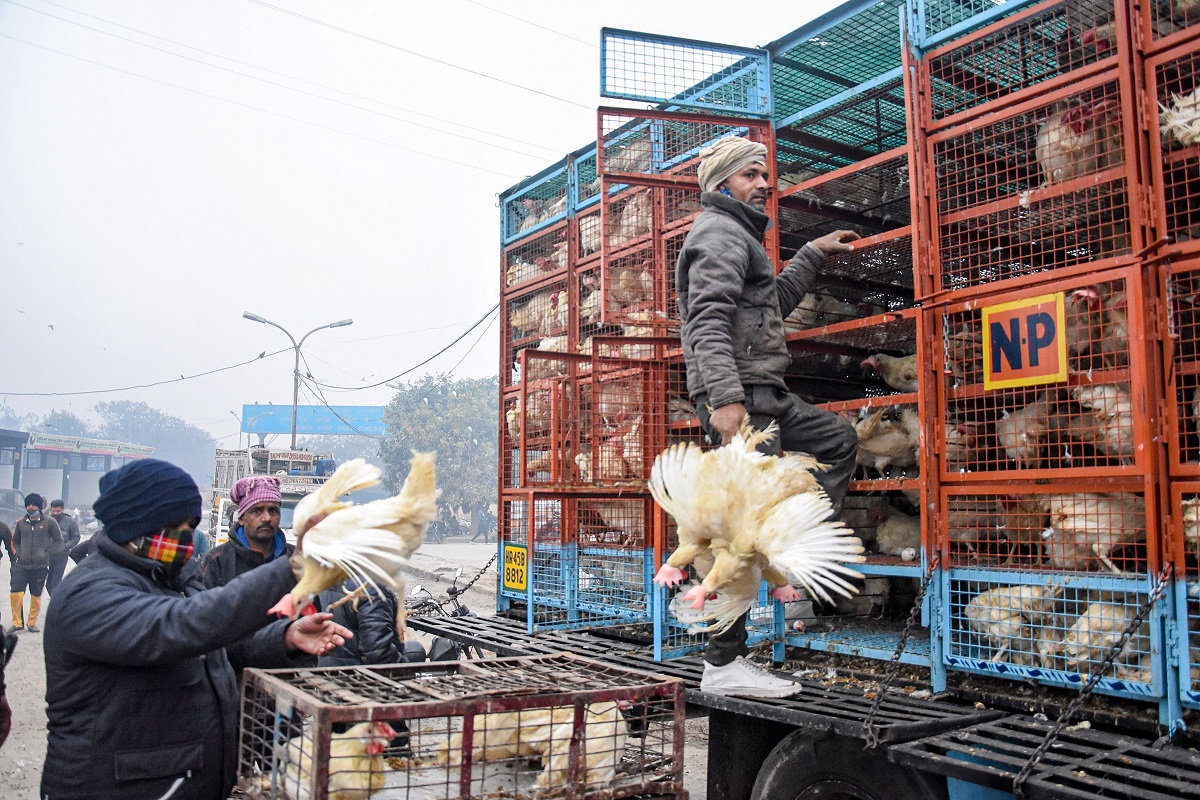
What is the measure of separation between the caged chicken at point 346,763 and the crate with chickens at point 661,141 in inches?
139

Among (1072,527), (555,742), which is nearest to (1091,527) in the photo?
(1072,527)

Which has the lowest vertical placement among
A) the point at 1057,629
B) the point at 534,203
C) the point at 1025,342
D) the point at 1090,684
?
the point at 1090,684

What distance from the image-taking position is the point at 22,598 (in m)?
12.4

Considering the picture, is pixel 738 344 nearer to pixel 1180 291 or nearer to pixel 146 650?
pixel 1180 291

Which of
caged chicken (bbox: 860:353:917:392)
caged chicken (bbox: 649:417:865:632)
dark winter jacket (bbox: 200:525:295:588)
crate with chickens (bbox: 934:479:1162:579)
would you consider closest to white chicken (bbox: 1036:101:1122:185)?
crate with chickens (bbox: 934:479:1162:579)

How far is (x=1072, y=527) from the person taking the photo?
3.76 m

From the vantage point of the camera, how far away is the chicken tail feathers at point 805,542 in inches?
116

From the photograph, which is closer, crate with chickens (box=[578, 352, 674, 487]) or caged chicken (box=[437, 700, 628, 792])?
caged chicken (box=[437, 700, 628, 792])

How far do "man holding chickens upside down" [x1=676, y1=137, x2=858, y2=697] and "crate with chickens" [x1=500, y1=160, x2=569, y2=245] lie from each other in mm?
3735

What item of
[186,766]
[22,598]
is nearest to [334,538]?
[186,766]

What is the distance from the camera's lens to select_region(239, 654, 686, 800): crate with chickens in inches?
92.9

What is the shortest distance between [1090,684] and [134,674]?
10.2 feet

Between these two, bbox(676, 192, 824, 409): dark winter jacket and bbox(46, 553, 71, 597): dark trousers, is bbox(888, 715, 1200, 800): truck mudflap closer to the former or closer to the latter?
bbox(676, 192, 824, 409): dark winter jacket

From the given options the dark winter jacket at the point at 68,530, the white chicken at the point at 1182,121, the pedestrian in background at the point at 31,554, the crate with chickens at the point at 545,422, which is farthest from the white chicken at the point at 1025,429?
the dark winter jacket at the point at 68,530
